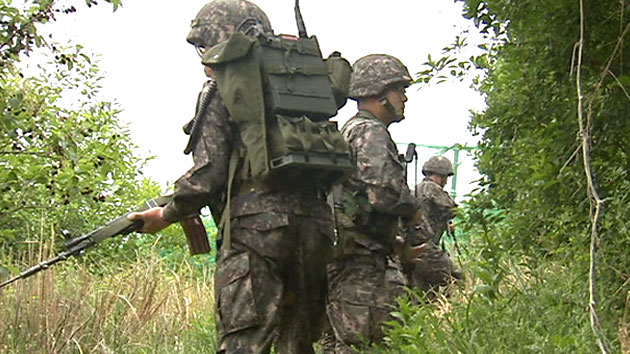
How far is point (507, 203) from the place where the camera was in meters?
5.32

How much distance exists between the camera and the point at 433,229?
434 inches

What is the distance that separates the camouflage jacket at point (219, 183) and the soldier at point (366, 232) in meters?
1.11

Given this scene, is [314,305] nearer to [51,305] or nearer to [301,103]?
[301,103]

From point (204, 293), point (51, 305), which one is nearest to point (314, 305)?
point (51, 305)

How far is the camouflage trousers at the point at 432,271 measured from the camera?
1009cm

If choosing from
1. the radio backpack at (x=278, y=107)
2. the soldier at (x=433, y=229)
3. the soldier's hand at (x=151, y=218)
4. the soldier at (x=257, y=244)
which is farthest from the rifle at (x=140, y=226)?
the soldier at (x=433, y=229)

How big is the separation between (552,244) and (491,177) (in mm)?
876

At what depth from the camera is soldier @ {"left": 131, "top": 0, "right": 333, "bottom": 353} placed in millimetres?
4988

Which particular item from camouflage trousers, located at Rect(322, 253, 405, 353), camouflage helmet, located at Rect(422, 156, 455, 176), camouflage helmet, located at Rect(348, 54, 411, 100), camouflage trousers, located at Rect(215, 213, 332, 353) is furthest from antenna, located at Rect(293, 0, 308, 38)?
camouflage helmet, located at Rect(422, 156, 455, 176)

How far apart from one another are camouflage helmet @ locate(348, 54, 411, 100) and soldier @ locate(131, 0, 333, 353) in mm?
1677

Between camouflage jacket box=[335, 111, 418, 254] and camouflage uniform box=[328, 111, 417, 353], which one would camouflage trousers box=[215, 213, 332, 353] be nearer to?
camouflage uniform box=[328, 111, 417, 353]

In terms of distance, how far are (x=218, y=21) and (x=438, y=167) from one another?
6748 mm

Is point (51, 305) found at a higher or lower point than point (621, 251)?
lower

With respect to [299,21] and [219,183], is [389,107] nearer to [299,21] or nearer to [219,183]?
[299,21]
